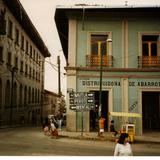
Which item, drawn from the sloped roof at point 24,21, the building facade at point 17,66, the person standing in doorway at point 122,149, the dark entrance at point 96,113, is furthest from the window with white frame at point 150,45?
the person standing in doorway at point 122,149

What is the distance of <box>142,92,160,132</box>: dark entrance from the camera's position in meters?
23.8

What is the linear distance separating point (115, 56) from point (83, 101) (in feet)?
14.1

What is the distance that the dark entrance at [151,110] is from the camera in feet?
78.0

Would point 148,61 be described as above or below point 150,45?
below

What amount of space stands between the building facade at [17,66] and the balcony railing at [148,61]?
28.1 ft

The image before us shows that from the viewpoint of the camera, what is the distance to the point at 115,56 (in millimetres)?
20750

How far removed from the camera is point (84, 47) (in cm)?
2078

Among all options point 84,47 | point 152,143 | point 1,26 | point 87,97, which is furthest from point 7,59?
point 152,143

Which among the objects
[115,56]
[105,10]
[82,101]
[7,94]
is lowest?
[82,101]

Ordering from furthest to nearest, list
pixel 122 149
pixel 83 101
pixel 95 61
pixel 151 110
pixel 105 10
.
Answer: pixel 151 110, pixel 95 61, pixel 105 10, pixel 83 101, pixel 122 149

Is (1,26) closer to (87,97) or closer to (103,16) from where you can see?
(103,16)

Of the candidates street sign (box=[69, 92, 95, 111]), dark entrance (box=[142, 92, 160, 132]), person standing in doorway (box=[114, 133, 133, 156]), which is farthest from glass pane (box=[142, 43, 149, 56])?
person standing in doorway (box=[114, 133, 133, 156])

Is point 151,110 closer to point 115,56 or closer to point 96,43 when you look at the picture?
point 115,56

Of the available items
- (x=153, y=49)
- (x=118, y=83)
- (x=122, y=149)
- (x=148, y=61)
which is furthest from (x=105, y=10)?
(x=122, y=149)
